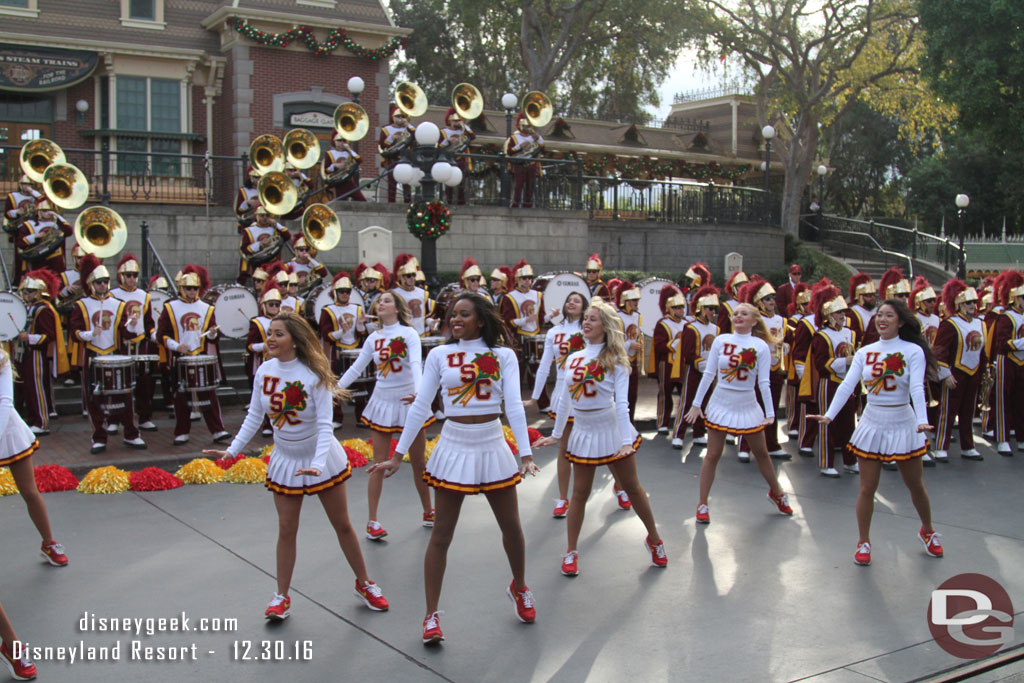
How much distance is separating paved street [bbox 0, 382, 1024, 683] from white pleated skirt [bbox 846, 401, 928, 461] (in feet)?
2.45

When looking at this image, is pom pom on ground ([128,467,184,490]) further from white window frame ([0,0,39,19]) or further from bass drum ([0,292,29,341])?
white window frame ([0,0,39,19])

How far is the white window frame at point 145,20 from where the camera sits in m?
23.6

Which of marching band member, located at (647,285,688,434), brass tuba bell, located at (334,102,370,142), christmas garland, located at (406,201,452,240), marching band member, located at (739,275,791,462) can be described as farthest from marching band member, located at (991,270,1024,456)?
brass tuba bell, located at (334,102,370,142)

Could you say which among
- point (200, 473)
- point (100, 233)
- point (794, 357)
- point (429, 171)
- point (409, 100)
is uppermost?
point (409, 100)

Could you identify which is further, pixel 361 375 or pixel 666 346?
pixel 666 346

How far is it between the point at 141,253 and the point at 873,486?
44.5 ft

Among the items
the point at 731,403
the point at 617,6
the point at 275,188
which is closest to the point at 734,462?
the point at 731,403

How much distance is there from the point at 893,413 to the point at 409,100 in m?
13.7

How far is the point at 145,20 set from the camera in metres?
23.8

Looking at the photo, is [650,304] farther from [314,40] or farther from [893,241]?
[893,241]

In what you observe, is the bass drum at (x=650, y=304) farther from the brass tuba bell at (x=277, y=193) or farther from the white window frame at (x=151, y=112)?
the white window frame at (x=151, y=112)

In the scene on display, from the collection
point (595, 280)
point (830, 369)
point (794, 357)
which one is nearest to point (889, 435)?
→ point (830, 369)

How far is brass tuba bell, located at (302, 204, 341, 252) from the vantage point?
571 inches

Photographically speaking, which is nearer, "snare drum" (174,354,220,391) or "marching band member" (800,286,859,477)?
"marching band member" (800,286,859,477)
